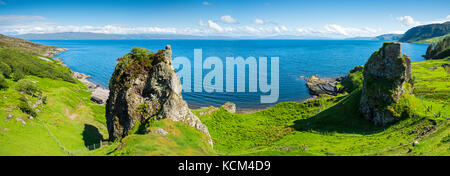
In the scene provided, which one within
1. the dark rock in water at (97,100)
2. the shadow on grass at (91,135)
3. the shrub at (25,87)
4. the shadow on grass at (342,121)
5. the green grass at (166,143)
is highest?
the shrub at (25,87)

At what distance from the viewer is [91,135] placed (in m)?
60.2

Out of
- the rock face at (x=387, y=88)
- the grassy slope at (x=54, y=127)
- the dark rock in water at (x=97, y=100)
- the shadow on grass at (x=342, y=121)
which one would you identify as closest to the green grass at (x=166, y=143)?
the grassy slope at (x=54, y=127)

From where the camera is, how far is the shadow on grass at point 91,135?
54812mm

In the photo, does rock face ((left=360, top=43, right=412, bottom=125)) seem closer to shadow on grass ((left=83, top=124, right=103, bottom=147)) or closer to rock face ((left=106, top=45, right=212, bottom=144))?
rock face ((left=106, top=45, right=212, bottom=144))

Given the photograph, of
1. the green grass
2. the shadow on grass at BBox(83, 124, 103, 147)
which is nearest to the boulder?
the green grass

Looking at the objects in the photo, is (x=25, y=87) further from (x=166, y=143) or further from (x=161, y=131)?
(x=166, y=143)

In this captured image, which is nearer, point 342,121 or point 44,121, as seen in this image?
point 342,121

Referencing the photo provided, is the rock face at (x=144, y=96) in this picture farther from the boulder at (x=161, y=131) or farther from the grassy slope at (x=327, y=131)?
the grassy slope at (x=327, y=131)

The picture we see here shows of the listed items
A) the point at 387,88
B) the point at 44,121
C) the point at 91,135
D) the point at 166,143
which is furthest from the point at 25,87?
the point at 387,88

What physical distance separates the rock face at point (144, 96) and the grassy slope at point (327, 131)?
1197 cm

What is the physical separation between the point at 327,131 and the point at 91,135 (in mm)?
58591

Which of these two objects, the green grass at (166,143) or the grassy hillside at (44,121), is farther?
the grassy hillside at (44,121)
